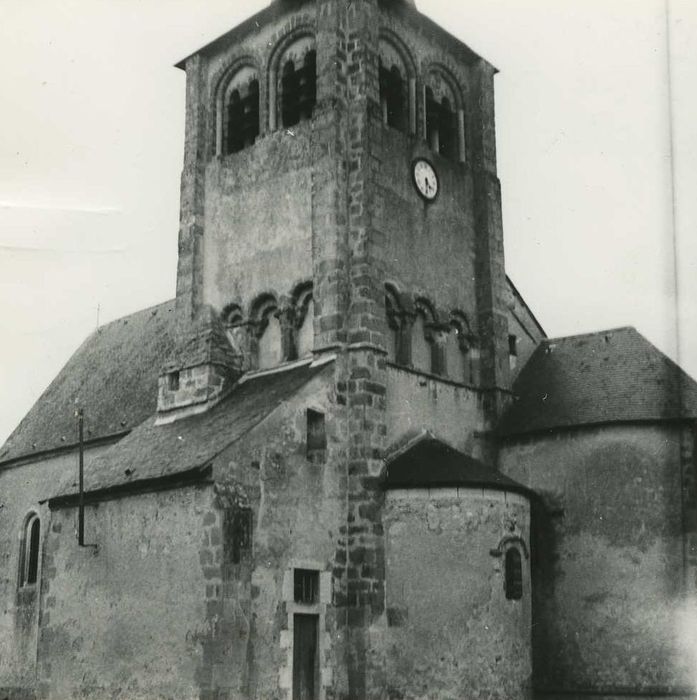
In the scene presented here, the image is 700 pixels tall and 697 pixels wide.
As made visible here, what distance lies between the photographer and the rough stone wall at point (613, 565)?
24.8 m

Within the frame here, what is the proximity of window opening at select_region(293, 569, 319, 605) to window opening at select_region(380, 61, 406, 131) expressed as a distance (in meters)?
11.9

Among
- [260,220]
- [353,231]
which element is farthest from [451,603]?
[260,220]

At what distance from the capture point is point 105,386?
3519cm

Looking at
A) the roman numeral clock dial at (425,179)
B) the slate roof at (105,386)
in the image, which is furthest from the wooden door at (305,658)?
the roman numeral clock dial at (425,179)

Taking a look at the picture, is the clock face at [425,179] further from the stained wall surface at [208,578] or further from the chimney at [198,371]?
the chimney at [198,371]

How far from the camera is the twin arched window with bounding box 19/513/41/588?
32.4 meters

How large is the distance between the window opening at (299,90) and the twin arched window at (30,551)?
14.4 metres

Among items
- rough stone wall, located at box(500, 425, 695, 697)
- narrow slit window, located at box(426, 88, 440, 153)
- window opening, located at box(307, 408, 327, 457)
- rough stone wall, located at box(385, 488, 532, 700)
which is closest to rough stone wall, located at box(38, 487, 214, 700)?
window opening, located at box(307, 408, 327, 457)

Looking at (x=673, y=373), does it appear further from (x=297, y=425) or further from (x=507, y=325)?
(x=297, y=425)

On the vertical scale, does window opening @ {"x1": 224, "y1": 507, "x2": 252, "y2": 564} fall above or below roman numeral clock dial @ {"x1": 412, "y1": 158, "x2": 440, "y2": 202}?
below

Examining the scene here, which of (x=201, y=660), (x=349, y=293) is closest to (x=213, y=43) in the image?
(x=349, y=293)

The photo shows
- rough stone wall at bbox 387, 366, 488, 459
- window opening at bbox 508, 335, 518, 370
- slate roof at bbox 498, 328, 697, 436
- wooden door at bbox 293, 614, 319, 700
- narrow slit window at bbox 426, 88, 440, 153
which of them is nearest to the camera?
wooden door at bbox 293, 614, 319, 700

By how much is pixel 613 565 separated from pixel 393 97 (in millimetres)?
13057

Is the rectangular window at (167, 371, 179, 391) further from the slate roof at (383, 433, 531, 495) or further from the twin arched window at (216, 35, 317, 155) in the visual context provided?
the twin arched window at (216, 35, 317, 155)
